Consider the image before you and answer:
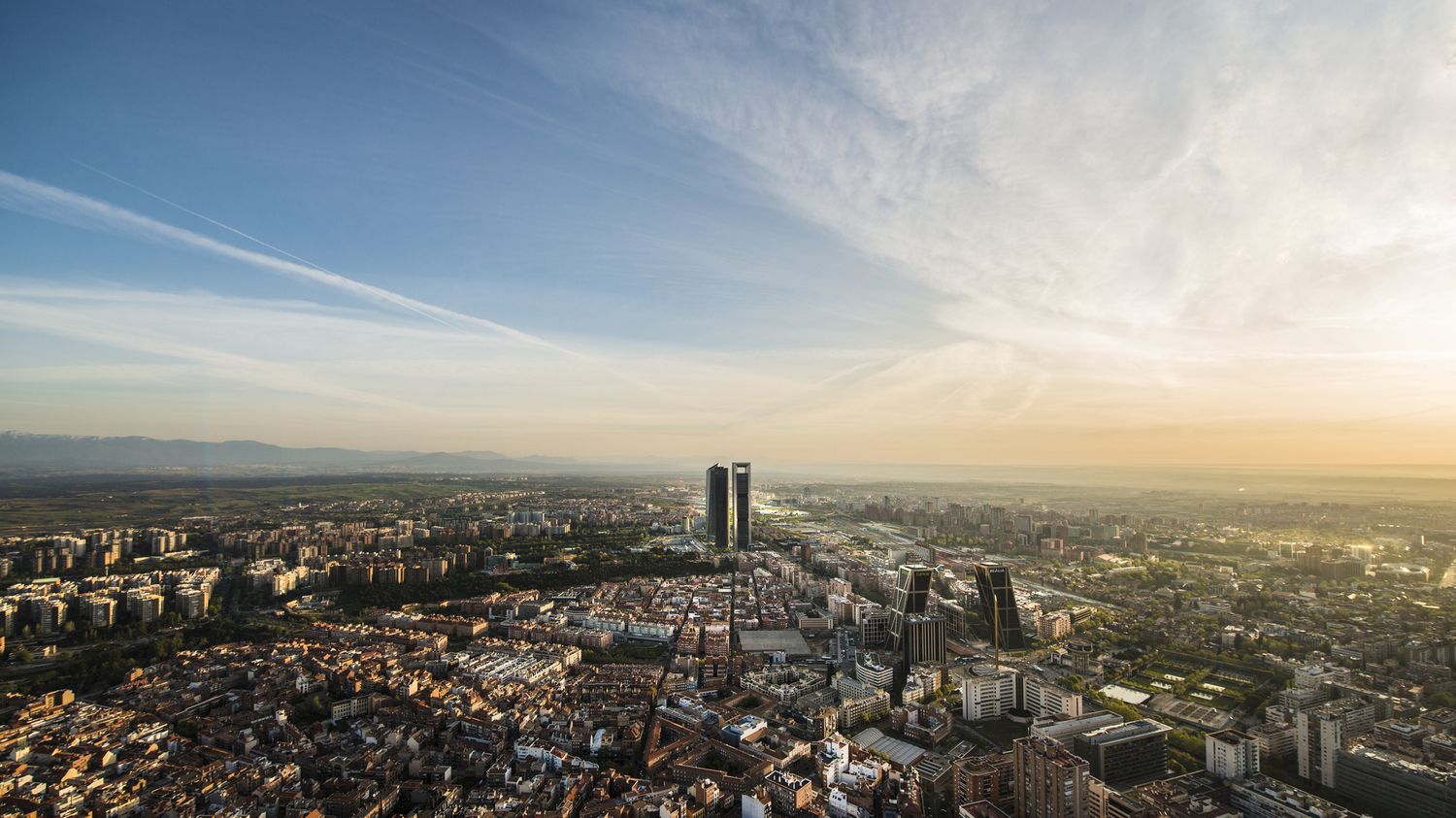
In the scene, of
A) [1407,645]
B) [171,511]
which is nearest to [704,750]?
[1407,645]

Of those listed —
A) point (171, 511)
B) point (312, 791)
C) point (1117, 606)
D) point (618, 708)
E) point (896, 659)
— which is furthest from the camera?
point (171, 511)

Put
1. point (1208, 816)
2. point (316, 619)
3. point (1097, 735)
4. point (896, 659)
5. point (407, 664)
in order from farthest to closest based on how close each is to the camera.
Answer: point (316, 619)
point (896, 659)
point (407, 664)
point (1097, 735)
point (1208, 816)

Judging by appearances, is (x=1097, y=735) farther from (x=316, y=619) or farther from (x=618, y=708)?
(x=316, y=619)

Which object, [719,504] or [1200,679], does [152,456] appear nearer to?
[719,504]

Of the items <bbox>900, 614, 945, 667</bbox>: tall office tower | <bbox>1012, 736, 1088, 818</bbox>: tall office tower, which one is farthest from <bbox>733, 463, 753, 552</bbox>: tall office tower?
<bbox>1012, 736, 1088, 818</bbox>: tall office tower

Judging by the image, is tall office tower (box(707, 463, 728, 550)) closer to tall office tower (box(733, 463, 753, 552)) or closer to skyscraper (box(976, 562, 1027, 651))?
tall office tower (box(733, 463, 753, 552))

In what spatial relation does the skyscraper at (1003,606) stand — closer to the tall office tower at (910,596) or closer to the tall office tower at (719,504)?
the tall office tower at (910,596)

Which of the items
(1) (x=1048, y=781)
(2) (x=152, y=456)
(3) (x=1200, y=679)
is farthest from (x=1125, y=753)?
(2) (x=152, y=456)
